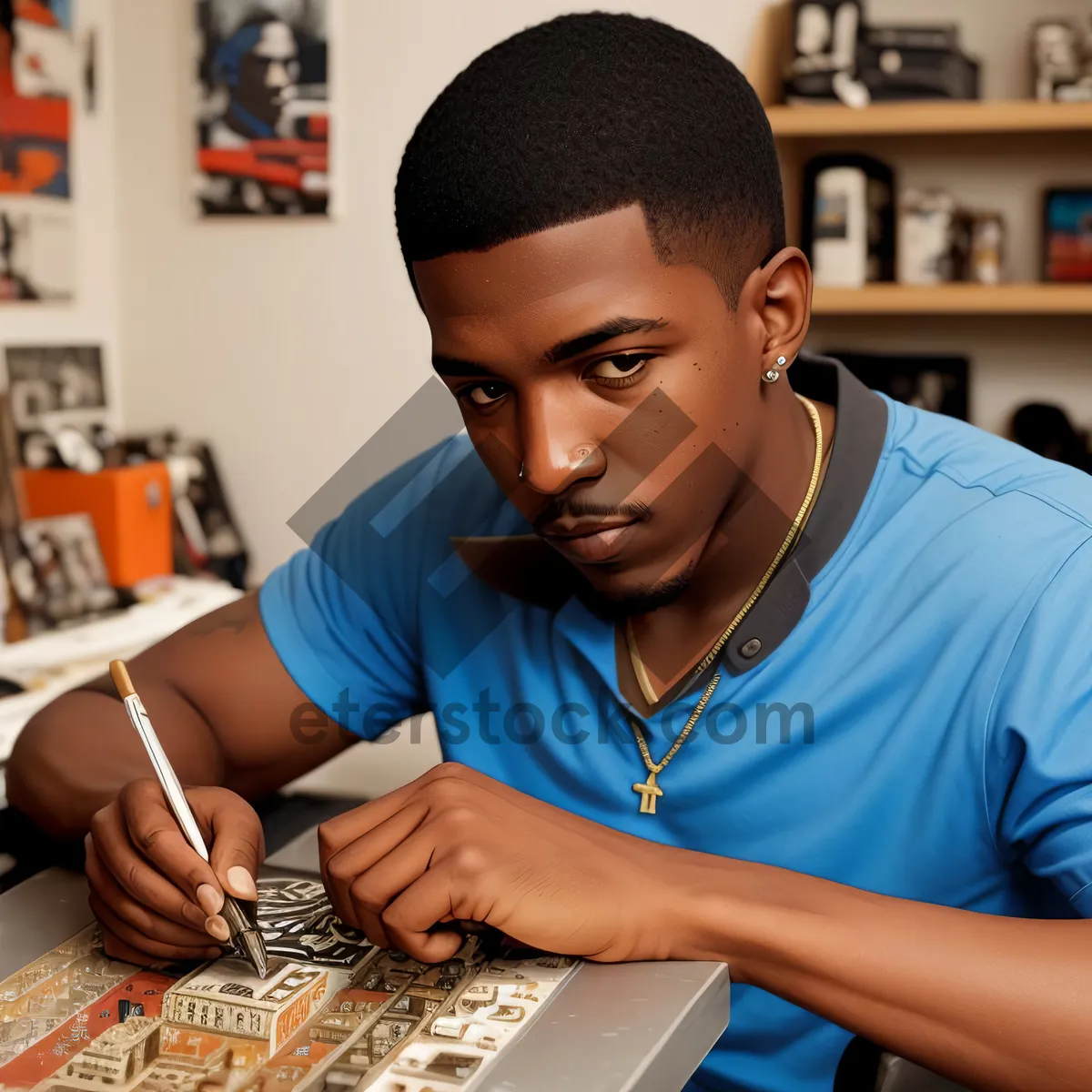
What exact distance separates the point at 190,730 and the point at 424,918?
46cm

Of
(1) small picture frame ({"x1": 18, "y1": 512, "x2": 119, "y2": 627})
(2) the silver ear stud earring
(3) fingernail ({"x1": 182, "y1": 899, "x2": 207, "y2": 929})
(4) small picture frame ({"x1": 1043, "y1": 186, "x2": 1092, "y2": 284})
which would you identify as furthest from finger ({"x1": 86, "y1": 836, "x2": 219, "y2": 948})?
(4) small picture frame ({"x1": 1043, "y1": 186, "x2": 1092, "y2": 284})

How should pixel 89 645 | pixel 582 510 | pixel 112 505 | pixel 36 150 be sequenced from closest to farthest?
pixel 582 510, pixel 89 645, pixel 112 505, pixel 36 150

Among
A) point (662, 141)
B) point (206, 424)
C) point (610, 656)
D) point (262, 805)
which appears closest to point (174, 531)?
point (206, 424)

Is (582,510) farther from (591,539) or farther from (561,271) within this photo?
(561,271)

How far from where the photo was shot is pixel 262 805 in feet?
4.02

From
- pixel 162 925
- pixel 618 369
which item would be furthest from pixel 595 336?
pixel 162 925

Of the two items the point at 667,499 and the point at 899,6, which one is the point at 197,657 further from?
the point at 899,6

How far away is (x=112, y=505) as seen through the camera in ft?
7.33

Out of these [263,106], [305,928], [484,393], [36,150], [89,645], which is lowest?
[89,645]

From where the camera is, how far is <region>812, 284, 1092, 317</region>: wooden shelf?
6.81 ft

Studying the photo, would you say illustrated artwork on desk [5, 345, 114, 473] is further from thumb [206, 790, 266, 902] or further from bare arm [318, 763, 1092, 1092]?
bare arm [318, 763, 1092, 1092]

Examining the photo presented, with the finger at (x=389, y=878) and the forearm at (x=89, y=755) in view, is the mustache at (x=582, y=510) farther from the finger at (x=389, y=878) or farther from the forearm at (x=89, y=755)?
the forearm at (x=89, y=755)

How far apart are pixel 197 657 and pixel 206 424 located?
1.59 metres

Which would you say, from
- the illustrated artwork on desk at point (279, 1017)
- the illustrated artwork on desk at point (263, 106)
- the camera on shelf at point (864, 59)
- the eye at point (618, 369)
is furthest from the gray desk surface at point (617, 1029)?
the illustrated artwork on desk at point (263, 106)
